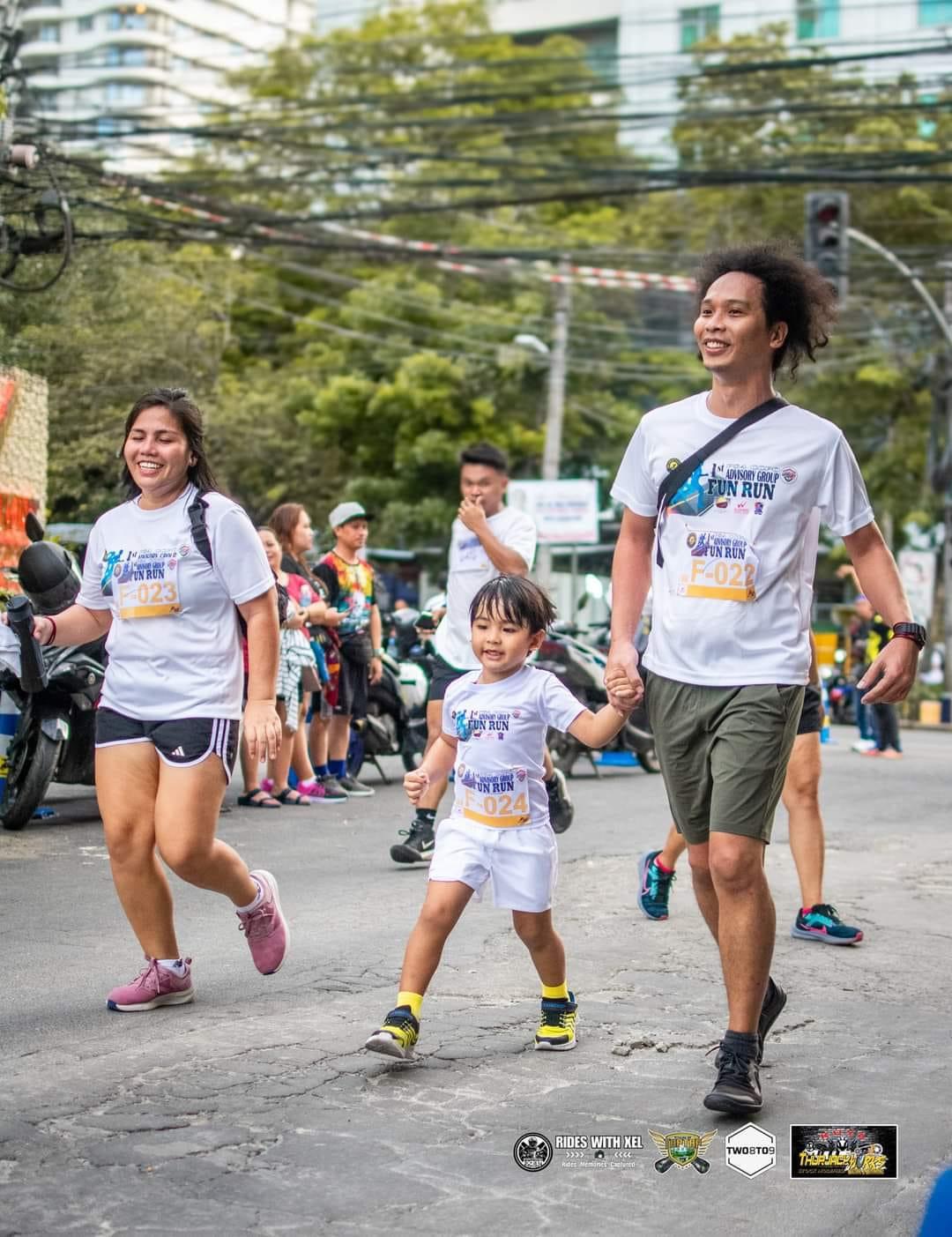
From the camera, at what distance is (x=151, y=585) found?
5.41m

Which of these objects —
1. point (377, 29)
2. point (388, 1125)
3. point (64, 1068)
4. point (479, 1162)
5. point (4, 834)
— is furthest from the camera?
point (377, 29)

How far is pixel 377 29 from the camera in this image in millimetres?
51219

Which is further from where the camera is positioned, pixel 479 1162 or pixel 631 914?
pixel 631 914

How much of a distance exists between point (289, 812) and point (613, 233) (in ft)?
115

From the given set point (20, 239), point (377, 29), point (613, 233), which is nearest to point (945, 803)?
point (20, 239)

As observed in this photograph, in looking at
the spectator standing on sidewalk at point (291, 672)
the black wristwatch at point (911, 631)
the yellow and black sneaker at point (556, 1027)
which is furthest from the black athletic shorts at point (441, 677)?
the black wristwatch at point (911, 631)

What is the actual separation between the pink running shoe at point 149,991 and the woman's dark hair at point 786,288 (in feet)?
8.58

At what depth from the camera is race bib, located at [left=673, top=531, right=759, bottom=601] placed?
463 centimetres

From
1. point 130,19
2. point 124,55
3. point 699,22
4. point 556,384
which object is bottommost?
point 556,384

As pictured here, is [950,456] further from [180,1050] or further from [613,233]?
[180,1050]

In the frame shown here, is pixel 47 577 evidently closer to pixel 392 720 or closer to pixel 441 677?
pixel 441 677

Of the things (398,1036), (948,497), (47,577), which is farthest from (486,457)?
(948,497)

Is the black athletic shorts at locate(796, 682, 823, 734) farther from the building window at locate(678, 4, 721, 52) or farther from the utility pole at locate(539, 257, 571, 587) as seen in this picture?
the building window at locate(678, 4, 721, 52)

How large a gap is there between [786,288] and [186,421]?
1897mm
